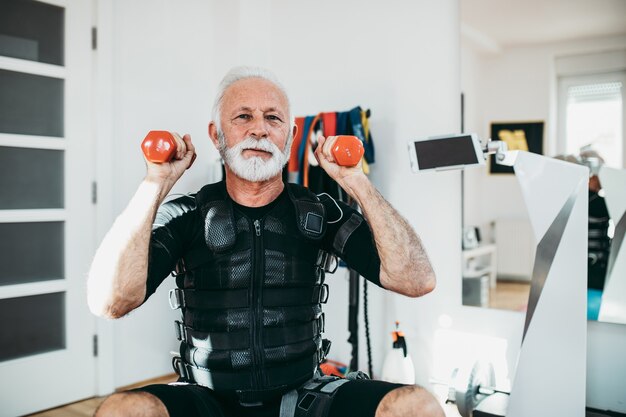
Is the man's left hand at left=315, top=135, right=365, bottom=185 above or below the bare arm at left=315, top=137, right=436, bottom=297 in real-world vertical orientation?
above

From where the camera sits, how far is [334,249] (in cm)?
162

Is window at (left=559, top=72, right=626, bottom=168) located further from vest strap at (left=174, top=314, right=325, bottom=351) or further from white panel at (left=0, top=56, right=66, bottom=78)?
white panel at (left=0, top=56, right=66, bottom=78)

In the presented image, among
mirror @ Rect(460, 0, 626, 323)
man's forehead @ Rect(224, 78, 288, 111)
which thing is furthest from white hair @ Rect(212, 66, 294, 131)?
mirror @ Rect(460, 0, 626, 323)

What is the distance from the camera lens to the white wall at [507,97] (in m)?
2.51

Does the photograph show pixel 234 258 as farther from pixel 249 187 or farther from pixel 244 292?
pixel 249 187

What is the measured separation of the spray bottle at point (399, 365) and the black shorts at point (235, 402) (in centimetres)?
124

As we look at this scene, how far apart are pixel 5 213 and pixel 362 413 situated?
2.02m

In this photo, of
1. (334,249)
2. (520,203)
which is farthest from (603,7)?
(334,249)

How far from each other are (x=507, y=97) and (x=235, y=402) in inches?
75.9

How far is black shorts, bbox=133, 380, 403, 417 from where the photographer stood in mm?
1312

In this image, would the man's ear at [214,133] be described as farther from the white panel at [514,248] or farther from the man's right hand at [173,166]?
the white panel at [514,248]

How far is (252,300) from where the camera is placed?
1475mm

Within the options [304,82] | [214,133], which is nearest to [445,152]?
[214,133]

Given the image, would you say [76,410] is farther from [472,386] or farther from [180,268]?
[472,386]
